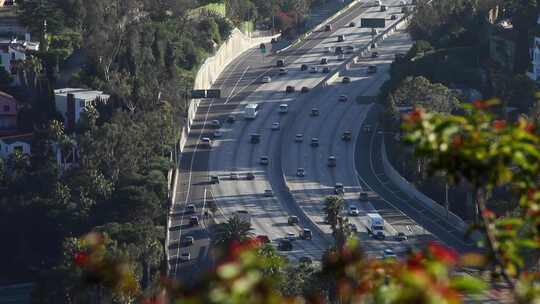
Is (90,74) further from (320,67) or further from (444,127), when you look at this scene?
(444,127)

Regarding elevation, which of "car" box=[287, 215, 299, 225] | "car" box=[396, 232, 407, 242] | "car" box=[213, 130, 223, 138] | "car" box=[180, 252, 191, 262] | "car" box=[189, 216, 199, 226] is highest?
"car" box=[213, 130, 223, 138]

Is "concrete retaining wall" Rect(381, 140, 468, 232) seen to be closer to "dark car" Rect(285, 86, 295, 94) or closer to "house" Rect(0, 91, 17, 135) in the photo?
"dark car" Rect(285, 86, 295, 94)

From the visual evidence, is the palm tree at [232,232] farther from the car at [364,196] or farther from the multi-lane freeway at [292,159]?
the car at [364,196]

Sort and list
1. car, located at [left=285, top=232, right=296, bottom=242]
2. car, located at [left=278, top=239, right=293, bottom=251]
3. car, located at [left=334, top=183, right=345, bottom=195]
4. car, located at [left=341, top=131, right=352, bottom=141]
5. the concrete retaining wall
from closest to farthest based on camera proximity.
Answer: car, located at [left=278, top=239, right=293, bottom=251] → car, located at [left=285, top=232, right=296, bottom=242] → the concrete retaining wall → car, located at [left=334, top=183, right=345, bottom=195] → car, located at [left=341, top=131, right=352, bottom=141]

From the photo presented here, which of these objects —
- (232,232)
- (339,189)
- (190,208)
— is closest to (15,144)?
(190,208)

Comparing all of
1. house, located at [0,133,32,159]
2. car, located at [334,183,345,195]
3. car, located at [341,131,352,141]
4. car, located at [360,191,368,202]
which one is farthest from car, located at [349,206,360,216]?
house, located at [0,133,32,159]

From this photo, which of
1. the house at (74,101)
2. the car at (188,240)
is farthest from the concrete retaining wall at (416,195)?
the house at (74,101)
